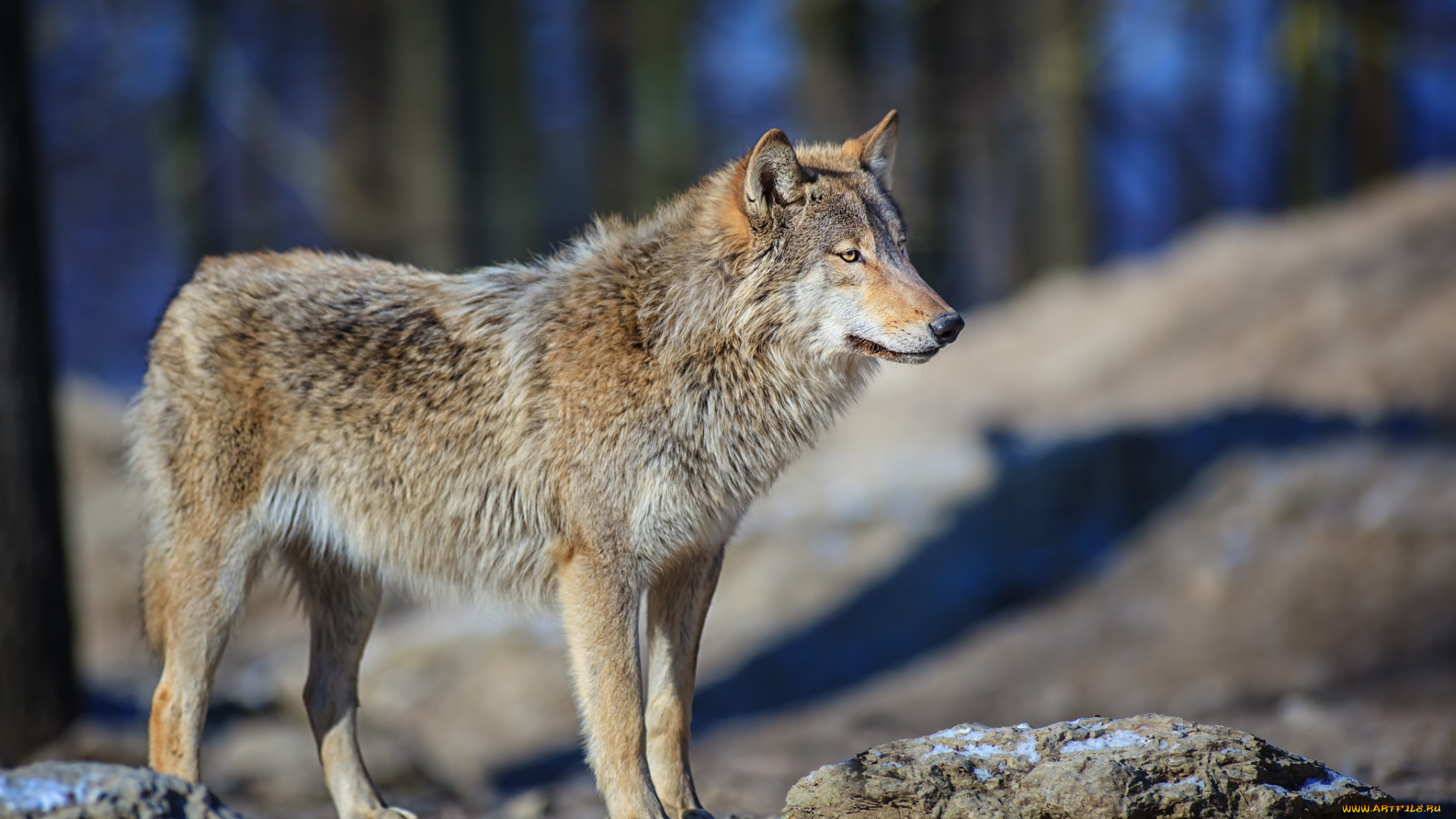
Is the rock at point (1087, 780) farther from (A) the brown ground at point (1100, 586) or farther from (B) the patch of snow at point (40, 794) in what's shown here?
(B) the patch of snow at point (40, 794)

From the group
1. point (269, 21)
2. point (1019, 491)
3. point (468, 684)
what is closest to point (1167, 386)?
point (1019, 491)

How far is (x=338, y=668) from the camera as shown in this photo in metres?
4.74

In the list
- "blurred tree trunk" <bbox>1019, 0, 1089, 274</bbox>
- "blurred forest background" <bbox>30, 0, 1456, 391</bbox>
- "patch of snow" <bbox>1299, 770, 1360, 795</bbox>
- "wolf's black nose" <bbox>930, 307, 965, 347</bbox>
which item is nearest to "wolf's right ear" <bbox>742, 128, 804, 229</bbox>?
"wolf's black nose" <bbox>930, 307, 965, 347</bbox>

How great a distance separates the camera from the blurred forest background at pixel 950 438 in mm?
6895

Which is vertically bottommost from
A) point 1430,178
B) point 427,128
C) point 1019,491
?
point 1019,491

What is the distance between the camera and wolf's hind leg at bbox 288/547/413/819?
4.66 metres

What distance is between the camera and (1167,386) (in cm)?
1023

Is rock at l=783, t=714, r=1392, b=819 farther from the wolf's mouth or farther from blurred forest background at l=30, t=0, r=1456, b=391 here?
blurred forest background at l=30, t=0, r=1456, b=391

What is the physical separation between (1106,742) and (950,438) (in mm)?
7205

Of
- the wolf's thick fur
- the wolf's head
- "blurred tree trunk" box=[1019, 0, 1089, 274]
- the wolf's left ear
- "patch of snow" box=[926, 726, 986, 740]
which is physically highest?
"blurred tree trunk" box=[1019, 0, 1089, 274]

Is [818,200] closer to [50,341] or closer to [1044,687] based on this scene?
[1044,687]

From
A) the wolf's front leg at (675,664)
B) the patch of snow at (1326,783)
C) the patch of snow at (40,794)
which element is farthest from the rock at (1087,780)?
the patch of snow at (40,794)

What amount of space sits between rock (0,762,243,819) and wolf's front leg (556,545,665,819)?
1.16 meters

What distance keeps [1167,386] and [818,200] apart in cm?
683
